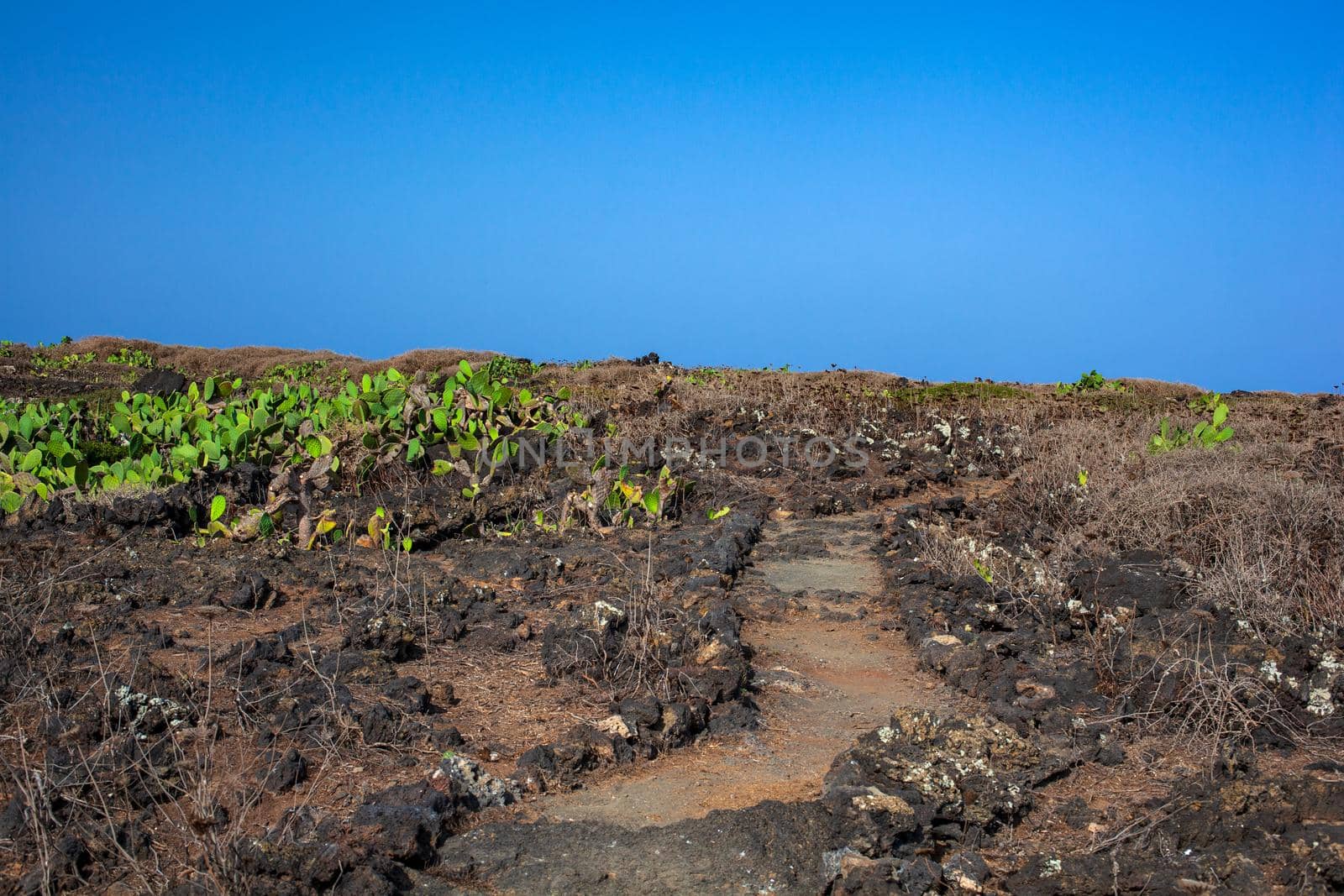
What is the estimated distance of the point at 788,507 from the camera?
8.89 meters

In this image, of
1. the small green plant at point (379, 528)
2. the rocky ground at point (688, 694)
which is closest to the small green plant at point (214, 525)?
the rocky ground at point (688, 694)

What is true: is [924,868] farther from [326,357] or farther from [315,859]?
[326,357]

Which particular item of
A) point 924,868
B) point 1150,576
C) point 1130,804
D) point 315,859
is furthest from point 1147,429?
point 315,859

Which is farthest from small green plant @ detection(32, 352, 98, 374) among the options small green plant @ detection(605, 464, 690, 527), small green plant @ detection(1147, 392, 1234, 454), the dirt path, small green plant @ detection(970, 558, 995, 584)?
small green plant @ detection(970, 558, 995, 584)

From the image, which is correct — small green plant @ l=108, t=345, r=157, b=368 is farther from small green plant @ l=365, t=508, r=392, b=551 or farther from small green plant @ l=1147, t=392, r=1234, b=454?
small green plant @ l=1147, t=392, r=1234, b=454

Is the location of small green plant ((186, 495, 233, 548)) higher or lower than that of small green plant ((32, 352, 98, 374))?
lower

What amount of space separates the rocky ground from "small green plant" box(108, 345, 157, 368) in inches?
560

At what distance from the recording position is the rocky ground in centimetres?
328

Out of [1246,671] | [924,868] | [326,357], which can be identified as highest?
[326,357]

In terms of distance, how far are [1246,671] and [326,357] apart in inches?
802

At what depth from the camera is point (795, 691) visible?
5.00 m

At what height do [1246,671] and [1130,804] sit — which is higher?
[1246,671]

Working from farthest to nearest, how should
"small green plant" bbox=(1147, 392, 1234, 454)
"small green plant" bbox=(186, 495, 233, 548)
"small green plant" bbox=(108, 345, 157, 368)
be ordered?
"small green plant" bbox=(108, 345, 157, 368), "small green plant" bbox=(1147, 392, 1234, 454), "small green plant" bbox=(186, 495, 233, 548)

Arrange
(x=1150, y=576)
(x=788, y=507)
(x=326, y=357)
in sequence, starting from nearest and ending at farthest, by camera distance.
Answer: (x=1150, y=576) < (x=788, y=507) < (x=326, y=357)
